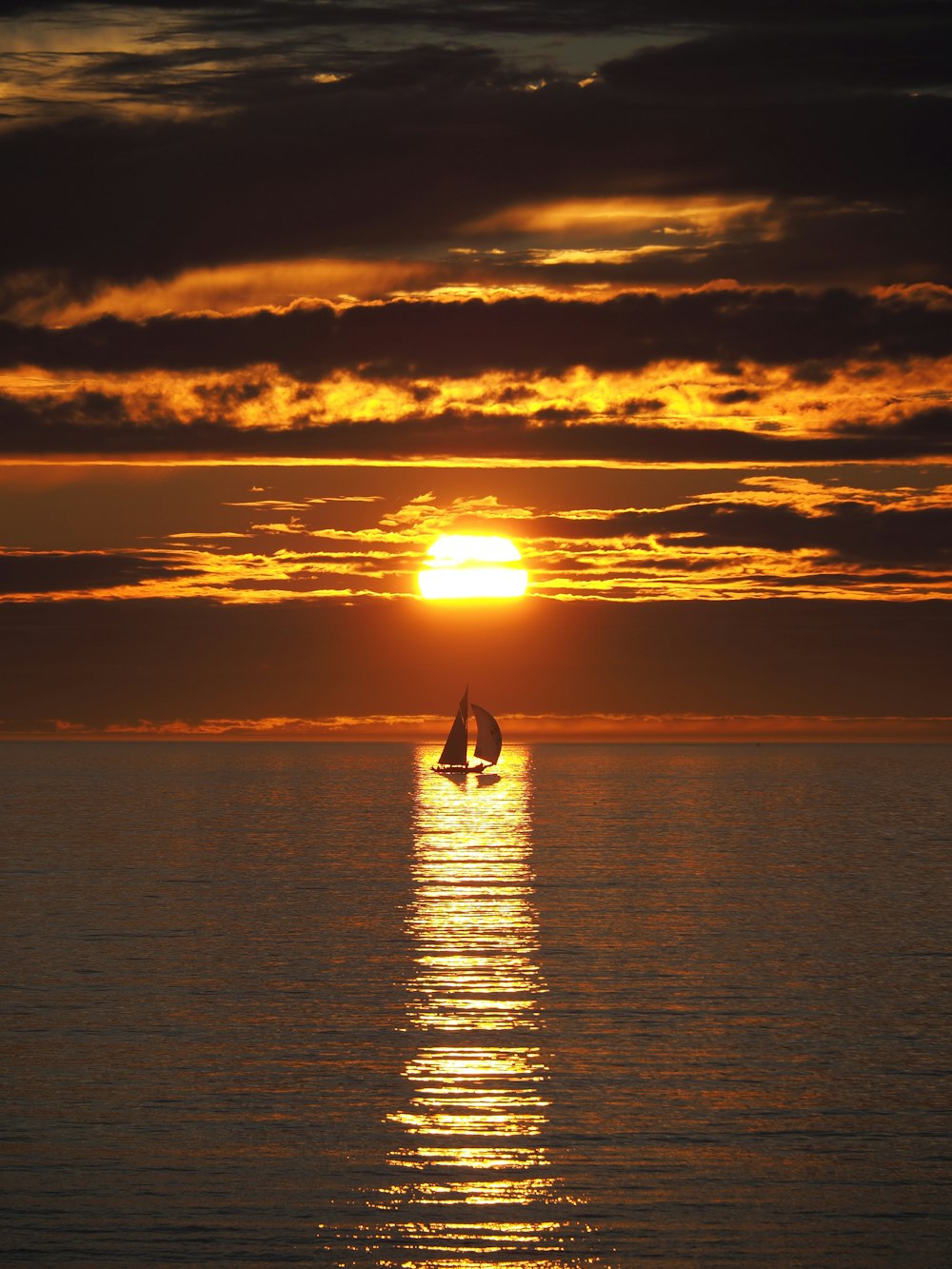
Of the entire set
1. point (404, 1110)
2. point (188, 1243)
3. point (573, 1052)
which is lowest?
point (188, 1243)

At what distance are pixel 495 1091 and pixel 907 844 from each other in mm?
106197

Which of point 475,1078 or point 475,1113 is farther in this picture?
point 475,1078

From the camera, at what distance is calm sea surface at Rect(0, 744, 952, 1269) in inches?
1051

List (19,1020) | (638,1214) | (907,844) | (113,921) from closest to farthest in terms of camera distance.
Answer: (638,1214) < (19,1020) < (113,921) < (907,844)

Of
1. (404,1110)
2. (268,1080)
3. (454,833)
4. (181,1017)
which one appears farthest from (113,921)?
(454,833)

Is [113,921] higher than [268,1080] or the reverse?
higher

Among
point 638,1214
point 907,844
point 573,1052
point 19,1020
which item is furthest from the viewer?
point 907,844

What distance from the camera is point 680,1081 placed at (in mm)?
37531

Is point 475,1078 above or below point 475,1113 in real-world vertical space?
above

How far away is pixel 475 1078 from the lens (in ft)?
125

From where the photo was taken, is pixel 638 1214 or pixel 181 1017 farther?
pixel 181 1017

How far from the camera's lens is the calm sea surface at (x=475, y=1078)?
26703 millimetres

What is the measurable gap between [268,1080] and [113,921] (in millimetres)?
34158

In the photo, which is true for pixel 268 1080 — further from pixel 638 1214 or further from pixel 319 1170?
pixel 638 1214
